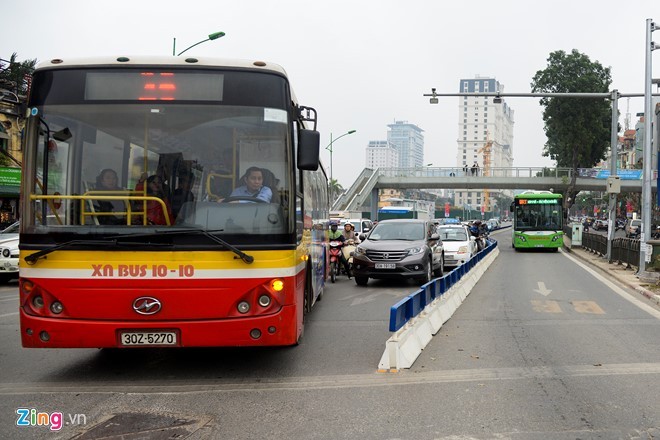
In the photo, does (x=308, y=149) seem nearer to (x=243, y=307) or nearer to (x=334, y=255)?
(x=243, y=307)

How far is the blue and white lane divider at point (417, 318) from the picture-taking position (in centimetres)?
671

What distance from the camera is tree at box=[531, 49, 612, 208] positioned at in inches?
2072

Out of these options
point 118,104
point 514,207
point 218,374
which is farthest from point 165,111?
point 514,207

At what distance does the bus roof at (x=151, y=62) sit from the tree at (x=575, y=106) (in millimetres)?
50805

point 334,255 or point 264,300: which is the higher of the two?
point 264,300

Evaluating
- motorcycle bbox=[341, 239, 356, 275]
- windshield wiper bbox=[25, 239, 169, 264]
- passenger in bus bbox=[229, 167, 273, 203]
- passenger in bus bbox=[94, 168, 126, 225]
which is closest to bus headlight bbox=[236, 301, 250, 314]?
passenger in bus bbox=[229, 167, 273, 203]

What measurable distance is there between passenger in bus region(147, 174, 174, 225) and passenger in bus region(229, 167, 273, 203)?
59 cm

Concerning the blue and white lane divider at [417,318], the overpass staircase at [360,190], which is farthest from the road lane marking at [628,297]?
the overpass staircase at [360,190]

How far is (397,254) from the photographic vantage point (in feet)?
50.8

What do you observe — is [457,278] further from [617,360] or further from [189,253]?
[189,253]

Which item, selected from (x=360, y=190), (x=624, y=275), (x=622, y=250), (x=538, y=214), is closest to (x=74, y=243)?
(x=624, y=275)

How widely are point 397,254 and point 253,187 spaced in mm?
9757

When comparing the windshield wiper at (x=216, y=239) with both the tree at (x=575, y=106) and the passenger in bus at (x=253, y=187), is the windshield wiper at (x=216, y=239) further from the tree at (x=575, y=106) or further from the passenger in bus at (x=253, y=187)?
the tree at (x=575, y=106)

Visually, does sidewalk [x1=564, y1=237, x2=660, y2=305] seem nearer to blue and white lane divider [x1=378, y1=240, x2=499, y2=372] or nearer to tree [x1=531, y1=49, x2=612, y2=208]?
blue and white lane divider [x1=378, y1=240, x2=499, y2=372]
